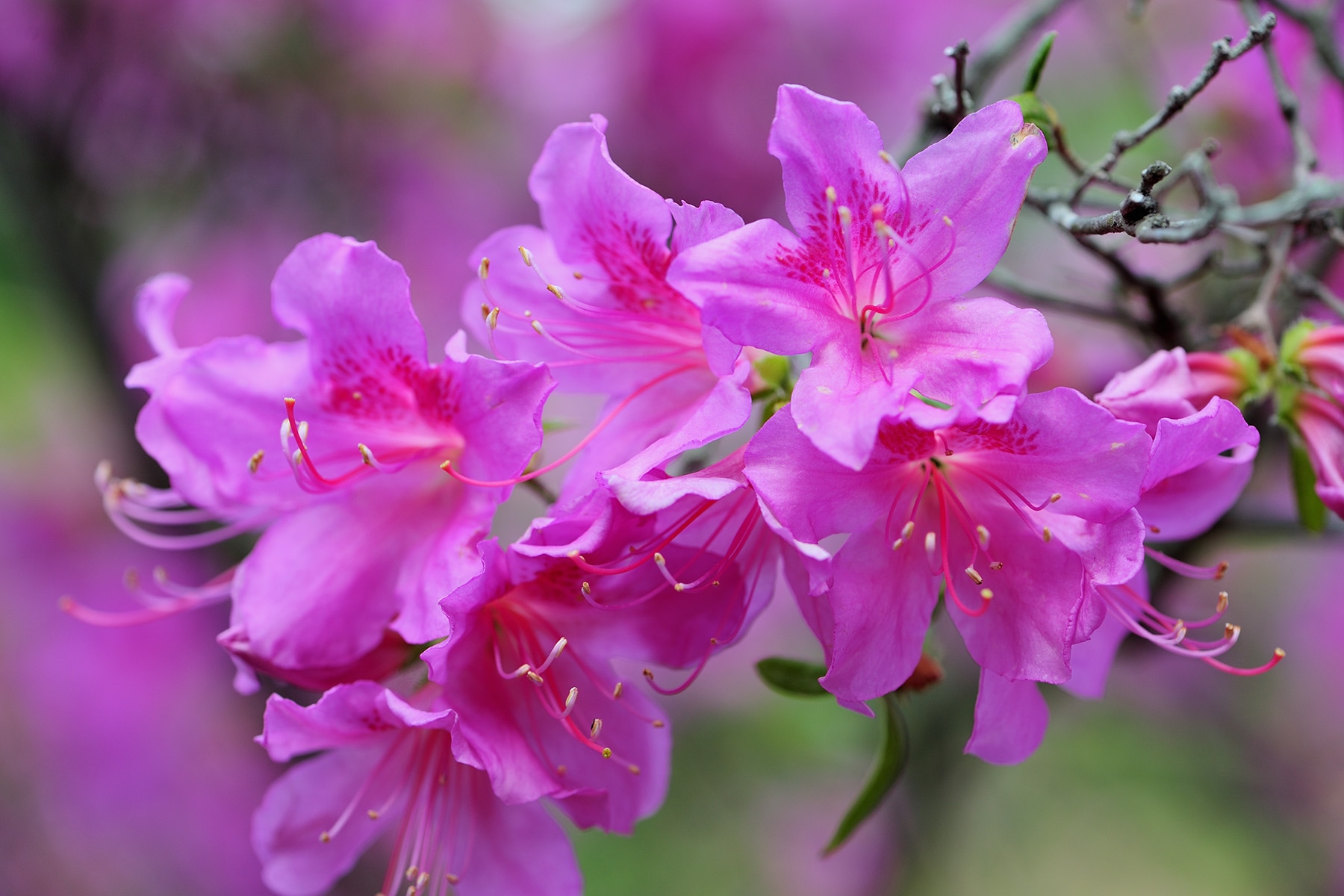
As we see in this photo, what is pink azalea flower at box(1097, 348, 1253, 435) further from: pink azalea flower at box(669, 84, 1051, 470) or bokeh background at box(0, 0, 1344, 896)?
bokeh background at box(0, 0, 1344, 896)

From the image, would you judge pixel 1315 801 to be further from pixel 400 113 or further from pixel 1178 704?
pixel 400 113

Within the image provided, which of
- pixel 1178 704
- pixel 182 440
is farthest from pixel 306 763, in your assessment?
pixel 1178 704

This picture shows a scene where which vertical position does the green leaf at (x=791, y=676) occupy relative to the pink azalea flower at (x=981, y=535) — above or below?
below

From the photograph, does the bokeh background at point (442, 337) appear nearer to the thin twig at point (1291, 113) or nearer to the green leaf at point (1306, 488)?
the thin twig at point (1291, 113)

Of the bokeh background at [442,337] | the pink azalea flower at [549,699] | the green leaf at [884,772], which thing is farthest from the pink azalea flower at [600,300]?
the bokeh background at [442,337]

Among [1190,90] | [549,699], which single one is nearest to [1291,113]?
[1190,90]

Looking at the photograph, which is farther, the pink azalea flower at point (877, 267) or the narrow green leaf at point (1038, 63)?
the narrow green leaf at point (1038, 63)

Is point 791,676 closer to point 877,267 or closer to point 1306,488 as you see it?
point 877,267
